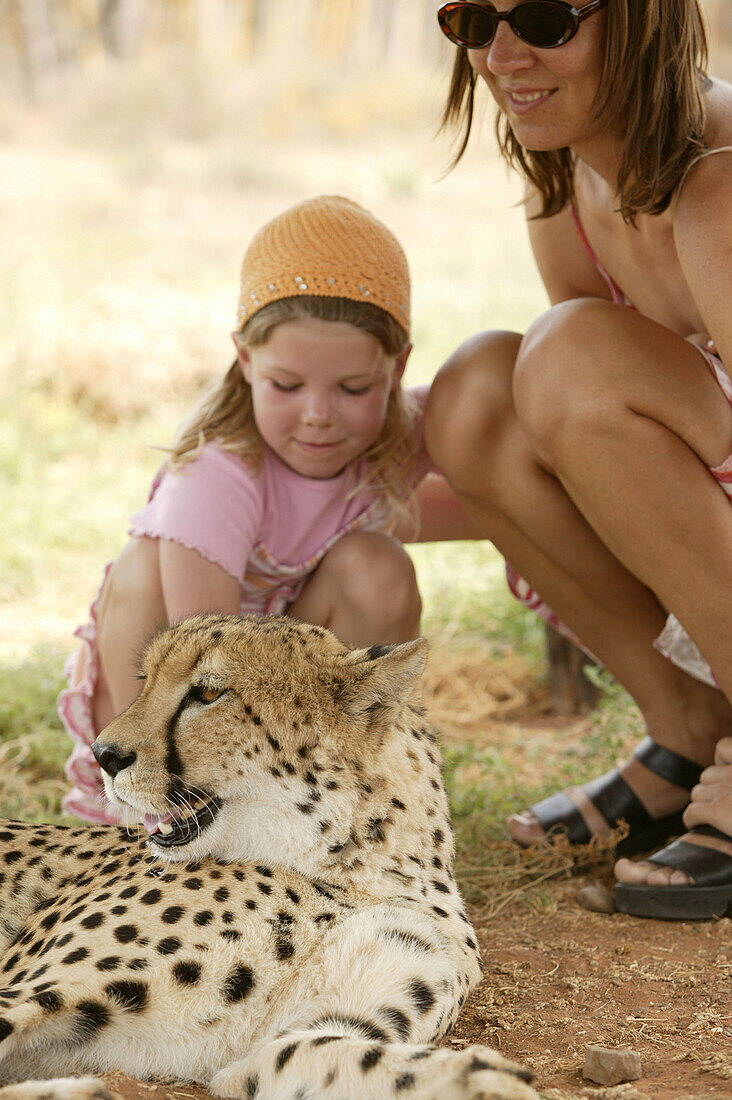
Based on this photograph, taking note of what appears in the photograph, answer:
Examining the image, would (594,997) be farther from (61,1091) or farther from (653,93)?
(653,93)

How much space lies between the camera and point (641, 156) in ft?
6.09

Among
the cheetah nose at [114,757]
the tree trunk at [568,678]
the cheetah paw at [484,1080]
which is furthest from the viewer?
the tree trunk at [568,678]

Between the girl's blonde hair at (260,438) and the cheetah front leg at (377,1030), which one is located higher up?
the girl's blonde hair at (260,438)

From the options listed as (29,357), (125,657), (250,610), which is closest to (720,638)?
(250,610)

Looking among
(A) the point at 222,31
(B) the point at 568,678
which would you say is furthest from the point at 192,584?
(A) the point at 222,31

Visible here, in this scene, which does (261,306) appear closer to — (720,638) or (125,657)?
(125,657)

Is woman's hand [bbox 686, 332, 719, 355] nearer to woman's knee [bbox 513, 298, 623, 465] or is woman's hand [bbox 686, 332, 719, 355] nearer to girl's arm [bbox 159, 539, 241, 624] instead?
woman's knee [bbox 513, 298, 623, 465]

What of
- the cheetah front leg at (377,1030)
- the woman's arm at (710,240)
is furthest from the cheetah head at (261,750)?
the woman's arm at (710,240)

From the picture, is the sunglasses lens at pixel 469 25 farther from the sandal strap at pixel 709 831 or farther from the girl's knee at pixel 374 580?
the sandal strap at pixel 709 831

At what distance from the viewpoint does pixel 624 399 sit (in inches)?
75.2

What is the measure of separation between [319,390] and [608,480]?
54 cm

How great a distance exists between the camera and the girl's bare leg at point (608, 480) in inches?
75.3

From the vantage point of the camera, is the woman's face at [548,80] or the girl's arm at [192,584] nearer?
the woman's face at [548,80]

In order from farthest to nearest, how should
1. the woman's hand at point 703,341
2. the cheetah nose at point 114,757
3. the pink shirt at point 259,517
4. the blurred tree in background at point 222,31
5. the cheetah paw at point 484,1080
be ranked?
the blurred tree in background at point 222,31 < the pink shirt at point 259,517 < the woman's hand at point 703,341 < the cheetah nose at point 114,757 < the cheetah paw at point 484,1080
